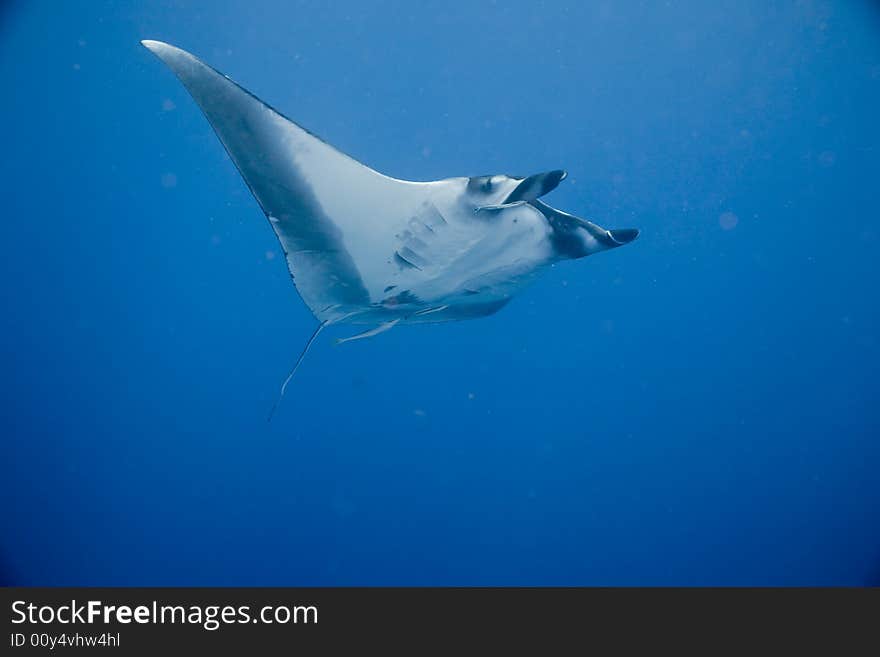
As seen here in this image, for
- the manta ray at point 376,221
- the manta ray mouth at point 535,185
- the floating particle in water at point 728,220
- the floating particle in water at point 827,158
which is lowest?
the manta ray mouth at point 535,185

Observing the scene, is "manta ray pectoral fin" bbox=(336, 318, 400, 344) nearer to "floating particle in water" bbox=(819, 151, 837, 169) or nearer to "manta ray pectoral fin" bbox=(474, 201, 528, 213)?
"manta ray pectoral fin" bbox=(474, 201, 528, 213)

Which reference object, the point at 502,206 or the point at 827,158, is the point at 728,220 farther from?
the point at 502,206

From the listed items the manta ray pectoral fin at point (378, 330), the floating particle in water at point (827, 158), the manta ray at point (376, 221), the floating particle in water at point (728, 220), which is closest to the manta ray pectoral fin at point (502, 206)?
the manta ray at point (376, 221)

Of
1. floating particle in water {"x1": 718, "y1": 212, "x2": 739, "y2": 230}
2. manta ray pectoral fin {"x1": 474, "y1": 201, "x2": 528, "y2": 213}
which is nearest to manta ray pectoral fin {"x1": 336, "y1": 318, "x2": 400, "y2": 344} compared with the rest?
manta ray pectoral fin {"x1": 474, "y1": 201, "x2": 528, "y2": 213}

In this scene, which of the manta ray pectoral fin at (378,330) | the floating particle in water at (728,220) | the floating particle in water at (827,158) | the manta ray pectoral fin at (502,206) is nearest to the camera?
the manta ray pectoral fin at (502,206)

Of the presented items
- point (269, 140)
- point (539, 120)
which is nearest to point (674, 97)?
point (539, 120)

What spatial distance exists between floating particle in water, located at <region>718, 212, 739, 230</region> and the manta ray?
3695 mm

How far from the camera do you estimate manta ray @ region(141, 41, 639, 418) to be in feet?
5.34

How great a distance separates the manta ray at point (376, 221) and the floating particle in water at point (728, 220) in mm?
3695

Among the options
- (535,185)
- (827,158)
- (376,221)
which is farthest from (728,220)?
(376,221)

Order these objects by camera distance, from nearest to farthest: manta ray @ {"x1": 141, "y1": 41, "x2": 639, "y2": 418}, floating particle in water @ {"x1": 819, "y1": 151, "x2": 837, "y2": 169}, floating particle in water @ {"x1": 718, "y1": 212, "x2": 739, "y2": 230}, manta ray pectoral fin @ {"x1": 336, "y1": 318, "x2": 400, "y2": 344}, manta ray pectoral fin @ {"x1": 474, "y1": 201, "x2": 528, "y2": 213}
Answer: manta ray @ {"x1": 141, "y1": 41, "x2": 639, "y2": 418} → manta ray pectoral fin @ {"x1": 474, "y1": 201, "x2": 528, "y2": 213} → manta ray pectoral fin @ {"x1": 336, "y1": 318, "x2": 400, "y2": 344} → floating particle in water @ {"x1": 819, "y1": 151, "x2": 837, "y2": 169} → floating particle in water @ {"x1": 718, "y1": 212, "x2": 739, "y2": 230}

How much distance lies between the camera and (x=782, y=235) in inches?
193

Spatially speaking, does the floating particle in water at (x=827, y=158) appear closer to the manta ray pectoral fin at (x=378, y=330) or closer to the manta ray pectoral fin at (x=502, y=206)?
the manta ray pectoral fin at (x=502, y=206)

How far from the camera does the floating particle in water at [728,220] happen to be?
4848 millimetres
